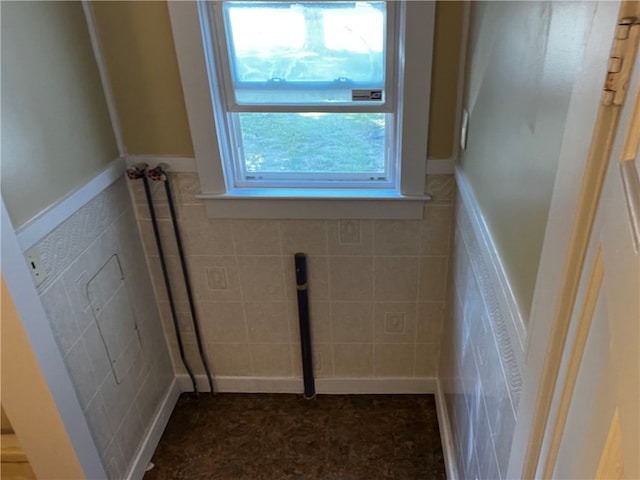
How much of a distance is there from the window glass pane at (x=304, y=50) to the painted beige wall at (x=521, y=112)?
365 mm

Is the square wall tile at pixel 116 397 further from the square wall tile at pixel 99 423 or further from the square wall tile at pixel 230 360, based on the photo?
the square wall tile at pixel 230 360

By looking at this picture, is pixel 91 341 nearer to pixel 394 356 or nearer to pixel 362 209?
pixel 362 209

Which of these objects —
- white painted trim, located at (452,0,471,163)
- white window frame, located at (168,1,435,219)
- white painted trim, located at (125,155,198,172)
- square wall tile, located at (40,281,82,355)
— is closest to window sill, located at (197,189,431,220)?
white window frame, located at (168,1,435,219)

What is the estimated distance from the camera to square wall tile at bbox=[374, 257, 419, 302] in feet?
6.41

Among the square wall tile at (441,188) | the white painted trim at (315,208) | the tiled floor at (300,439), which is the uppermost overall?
the square wall tile at (441,188)

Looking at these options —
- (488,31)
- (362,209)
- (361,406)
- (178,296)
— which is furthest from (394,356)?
(488,31)

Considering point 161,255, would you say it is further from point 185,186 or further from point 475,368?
point 475,368

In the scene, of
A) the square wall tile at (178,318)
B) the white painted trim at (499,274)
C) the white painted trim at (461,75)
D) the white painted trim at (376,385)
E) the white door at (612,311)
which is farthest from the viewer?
the white painted trim at (376,385)

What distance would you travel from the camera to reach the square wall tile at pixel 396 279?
77.0 inches

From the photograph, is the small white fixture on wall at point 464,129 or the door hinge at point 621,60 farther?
the small white fixture on wall at point 464,129

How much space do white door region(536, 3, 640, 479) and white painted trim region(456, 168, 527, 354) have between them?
0.26 meters

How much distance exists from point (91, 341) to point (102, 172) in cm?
57

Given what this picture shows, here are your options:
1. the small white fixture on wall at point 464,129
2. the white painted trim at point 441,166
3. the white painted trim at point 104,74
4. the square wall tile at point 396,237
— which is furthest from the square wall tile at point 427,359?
→ the white painted trim at point 104,74

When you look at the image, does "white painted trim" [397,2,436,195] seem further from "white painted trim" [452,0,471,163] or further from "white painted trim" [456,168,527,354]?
"white painted trim" [456,168,527,354]
